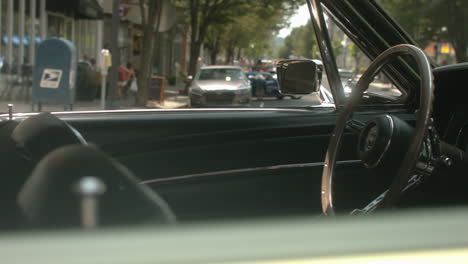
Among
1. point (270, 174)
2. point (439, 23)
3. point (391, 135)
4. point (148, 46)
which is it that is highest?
point (439, 23)

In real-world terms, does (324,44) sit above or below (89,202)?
above

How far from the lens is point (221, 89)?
15.1 m

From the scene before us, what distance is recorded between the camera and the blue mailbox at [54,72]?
9320 millimetres

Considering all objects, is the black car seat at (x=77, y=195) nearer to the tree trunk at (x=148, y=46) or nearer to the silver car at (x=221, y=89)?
the silver car at (x=221, y=89)

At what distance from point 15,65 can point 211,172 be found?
15.6 metres

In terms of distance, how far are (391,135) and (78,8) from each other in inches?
825

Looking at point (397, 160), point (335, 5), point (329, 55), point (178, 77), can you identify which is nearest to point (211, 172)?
point (329, 55)

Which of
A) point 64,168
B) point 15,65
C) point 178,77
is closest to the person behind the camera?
point 64,168

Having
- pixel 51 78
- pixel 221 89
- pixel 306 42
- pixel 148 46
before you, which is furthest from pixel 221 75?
pixel 306 42

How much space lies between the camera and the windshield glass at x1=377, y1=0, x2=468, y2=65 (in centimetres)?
378

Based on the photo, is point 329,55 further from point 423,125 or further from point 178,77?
point 178,77

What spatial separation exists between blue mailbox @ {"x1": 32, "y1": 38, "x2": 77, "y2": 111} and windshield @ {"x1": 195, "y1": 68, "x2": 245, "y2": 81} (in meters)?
7.14

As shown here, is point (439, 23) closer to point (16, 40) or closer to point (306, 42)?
point (306, 42)

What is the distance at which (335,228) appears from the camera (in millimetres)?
1028
